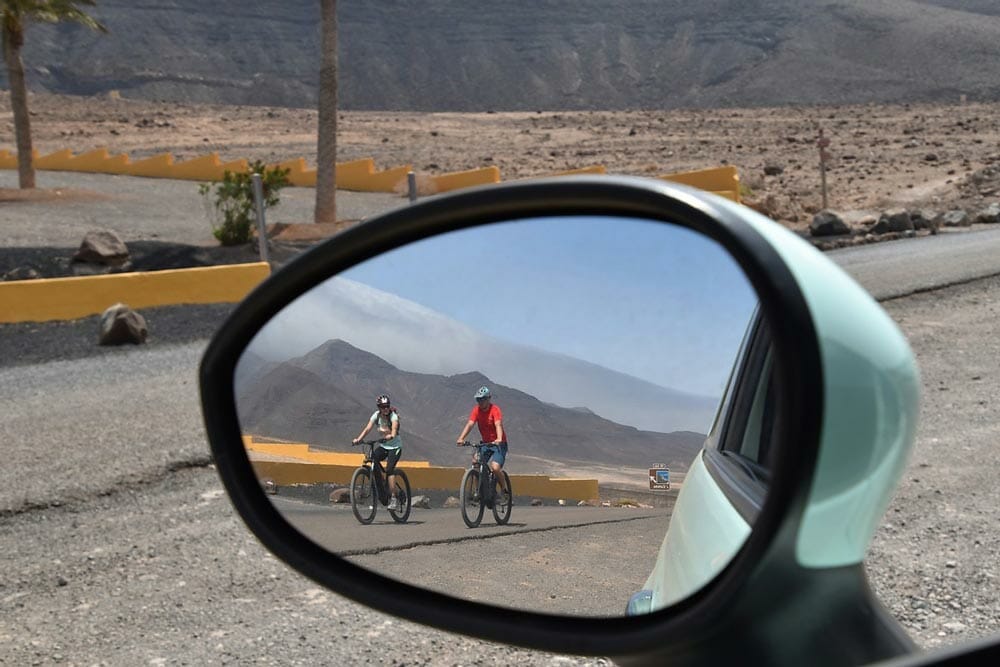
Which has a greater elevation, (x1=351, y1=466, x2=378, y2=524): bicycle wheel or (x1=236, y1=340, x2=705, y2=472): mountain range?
(x1=236, y1=340, x2=705, y2=472): mountain range

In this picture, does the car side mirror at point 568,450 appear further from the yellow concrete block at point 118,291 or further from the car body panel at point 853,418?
the yellow concrete block at point 118,291

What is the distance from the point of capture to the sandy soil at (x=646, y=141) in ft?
89.1

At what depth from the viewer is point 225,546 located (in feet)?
16.4

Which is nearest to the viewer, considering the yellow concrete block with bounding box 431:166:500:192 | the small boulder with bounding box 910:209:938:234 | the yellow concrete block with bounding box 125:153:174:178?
the small boulder with bounding box 910:209:938:234

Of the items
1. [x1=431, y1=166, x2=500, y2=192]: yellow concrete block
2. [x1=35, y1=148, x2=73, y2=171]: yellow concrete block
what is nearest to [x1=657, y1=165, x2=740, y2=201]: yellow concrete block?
[x1=431, y1=166, x2=500, y2=192]: yellow concrete block

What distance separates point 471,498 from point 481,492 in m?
0.01

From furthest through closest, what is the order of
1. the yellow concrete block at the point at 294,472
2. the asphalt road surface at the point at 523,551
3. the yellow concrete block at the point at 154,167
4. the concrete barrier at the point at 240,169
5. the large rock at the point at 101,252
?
the yellow concrete block at the point at 154,167 → the concrete barrier at the point at 240,169 → the large rock at the point at 101,252 → the yellow concrete block at the point at 294,472 → the asphalt road surface at the point at 523,551

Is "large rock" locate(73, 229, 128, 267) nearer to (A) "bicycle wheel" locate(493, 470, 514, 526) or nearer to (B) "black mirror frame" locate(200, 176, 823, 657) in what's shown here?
(B) "black mirror frame" locate(200, 176, 823, 657)

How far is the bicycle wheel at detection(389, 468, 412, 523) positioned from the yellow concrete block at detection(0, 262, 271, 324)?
1178 centimetres

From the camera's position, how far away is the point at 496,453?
1.37 metres

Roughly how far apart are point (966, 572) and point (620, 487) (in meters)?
3.12

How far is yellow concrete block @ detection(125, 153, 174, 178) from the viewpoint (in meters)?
35.2

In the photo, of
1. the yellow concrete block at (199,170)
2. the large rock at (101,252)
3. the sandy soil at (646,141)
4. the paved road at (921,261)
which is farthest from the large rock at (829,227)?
the yellow concrete block at (199,170)

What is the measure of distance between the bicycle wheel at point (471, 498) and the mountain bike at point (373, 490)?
0.08 metres
